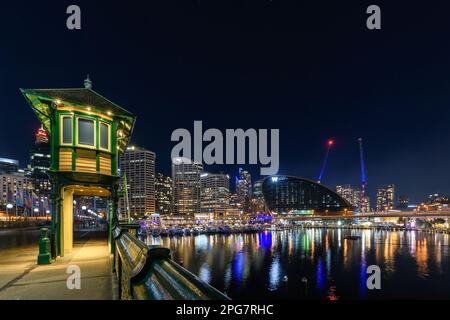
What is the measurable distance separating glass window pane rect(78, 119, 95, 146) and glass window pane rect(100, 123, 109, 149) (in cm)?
59

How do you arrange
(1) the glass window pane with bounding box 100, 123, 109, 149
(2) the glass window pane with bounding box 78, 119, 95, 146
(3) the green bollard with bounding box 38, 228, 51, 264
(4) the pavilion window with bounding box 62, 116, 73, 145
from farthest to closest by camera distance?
(1) the glass window pane with bounding box 100, 123, 109, 149, (2) the glass window pane with bounding box 78, 119, 95, 146, (4) the pavilion window with bounding box 62, 116, 73, 145, (3) the green bollard with bounding box 38, 228, 51, 264

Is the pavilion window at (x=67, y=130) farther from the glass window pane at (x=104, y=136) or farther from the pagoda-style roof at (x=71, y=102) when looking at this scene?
the glass window pane at (x=104, y=136)

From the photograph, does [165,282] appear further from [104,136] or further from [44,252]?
[104,136]

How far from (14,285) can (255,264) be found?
5156 centimetres

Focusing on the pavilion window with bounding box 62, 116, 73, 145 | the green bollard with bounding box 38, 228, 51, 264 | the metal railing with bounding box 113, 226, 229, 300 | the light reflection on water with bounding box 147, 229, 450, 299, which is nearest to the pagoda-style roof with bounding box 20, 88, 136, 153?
the pavilion window with bounding box 62, 116, 73, 145

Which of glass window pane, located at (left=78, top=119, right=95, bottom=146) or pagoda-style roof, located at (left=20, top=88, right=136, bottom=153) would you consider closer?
pagoda-style roof, located at (left=20, top=88, right=136, bottom=153)

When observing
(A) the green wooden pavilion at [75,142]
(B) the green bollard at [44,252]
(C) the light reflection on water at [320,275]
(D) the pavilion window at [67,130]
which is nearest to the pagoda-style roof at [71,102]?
(A) the green wooden pavilion at [75,142]

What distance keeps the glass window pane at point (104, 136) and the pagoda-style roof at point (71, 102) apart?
805mm

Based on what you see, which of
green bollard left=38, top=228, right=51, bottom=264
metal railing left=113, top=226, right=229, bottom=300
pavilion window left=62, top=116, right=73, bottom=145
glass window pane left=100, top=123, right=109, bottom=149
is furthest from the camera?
glass window pane left=100, top=123, right=109, bottom=149

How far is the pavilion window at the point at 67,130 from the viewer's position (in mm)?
16464

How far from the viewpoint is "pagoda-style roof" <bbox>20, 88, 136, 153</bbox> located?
627 inches

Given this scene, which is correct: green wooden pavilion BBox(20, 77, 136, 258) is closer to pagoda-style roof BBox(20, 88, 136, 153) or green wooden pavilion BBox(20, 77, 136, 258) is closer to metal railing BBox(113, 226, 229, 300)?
pagoda-style roof BBox(20, 88, 136, 153)

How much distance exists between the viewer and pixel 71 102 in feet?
53.6
